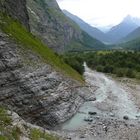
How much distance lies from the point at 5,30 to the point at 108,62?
10468 cm

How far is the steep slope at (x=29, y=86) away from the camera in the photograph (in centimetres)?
5606

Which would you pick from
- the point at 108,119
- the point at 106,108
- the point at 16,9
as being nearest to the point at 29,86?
the point at 108,119

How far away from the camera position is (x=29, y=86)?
58719 mm

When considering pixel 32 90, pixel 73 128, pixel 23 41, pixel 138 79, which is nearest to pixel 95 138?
pixel 73 128

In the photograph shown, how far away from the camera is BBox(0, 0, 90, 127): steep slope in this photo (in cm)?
5606

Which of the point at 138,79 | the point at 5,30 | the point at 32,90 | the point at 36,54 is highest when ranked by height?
the point at 5,30

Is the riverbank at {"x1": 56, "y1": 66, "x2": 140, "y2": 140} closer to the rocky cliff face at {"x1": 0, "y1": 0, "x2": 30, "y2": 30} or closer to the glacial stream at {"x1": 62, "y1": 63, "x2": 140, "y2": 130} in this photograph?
the glacial stream at {"x1": 62, "y1": 63, "x2": 140, "y2": 130}

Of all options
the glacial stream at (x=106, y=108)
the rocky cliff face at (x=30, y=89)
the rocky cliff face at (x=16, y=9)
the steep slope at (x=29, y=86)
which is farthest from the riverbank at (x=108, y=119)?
the rocky cliff face at (x=16, y=9)

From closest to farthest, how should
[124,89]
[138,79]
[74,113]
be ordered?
[74,113] < [124,89] < [138,79]

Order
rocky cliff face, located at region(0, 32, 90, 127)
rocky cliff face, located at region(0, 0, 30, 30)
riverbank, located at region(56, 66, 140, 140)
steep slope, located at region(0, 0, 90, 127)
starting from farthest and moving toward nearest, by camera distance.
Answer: rocky cliff face, located at region(0, 0, 30, 30), steep slope, located at region(0, 0, 90, 127), rocky cliff face, located at region(0, 32, 90, 127), riverbank, located at region(56, 66, 140, 140)

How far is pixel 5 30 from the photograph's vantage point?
66.3 meters

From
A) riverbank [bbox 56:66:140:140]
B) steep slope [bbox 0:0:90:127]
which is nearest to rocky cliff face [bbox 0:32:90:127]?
steep slope [bbox 0:0:90:127]

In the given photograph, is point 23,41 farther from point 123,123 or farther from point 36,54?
point 123,123

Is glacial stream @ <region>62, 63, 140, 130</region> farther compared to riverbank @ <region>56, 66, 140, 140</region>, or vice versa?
glacial stream @ <region>62, 63, 140, 130</region>
